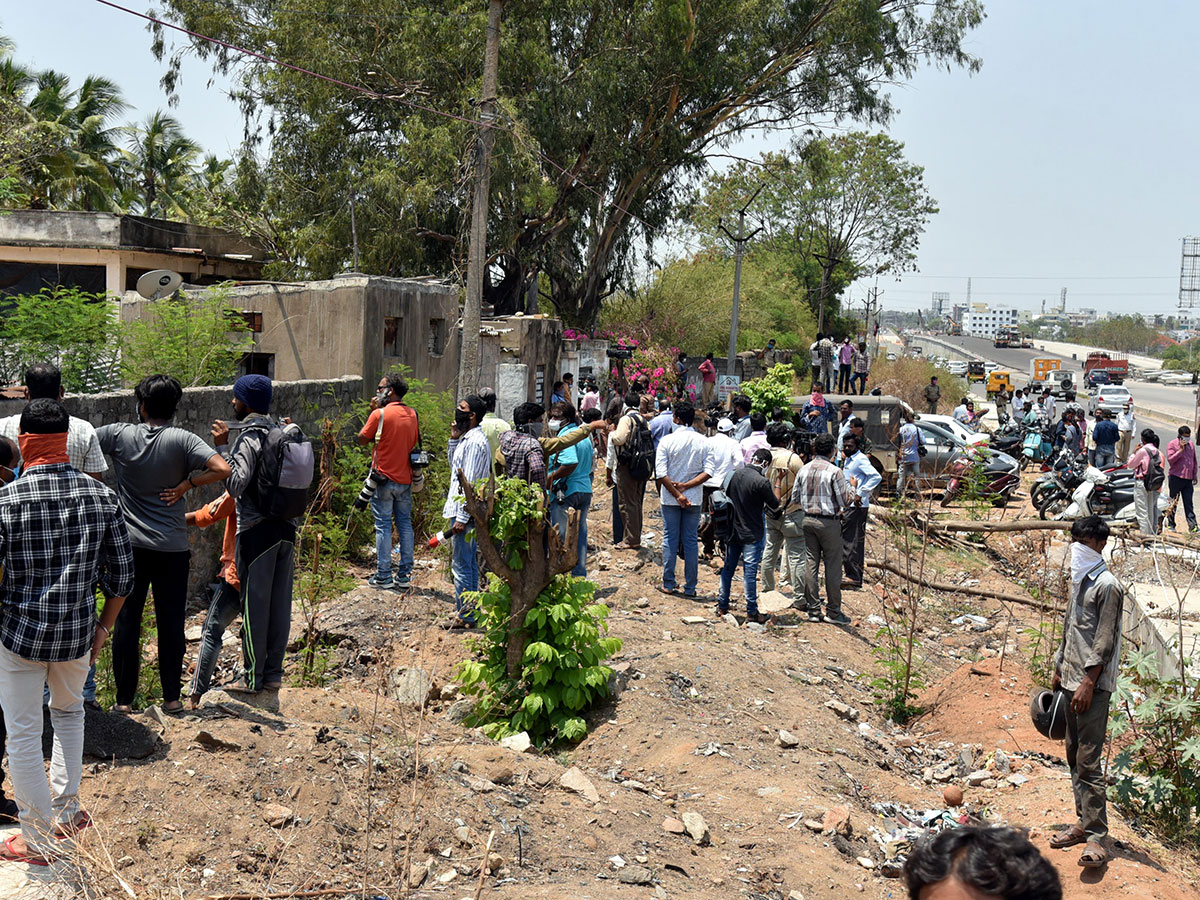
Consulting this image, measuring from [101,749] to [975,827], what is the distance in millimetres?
3887

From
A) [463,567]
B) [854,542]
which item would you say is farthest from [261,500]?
[854,542]

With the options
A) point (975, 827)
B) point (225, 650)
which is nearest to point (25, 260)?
point (225, 650)

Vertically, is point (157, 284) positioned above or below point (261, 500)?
above

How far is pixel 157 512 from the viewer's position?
5.06m

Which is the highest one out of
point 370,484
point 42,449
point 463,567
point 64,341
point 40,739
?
point 64,341

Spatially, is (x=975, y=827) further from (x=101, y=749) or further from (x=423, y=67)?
(x=423, y=67)

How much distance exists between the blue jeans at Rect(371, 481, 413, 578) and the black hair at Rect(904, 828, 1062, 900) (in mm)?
6996

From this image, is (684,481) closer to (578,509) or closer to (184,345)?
(578,509)

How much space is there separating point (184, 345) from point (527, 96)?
15.0m

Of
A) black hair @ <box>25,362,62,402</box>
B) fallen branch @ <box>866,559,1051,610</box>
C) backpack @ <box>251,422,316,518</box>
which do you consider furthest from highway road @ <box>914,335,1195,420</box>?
black hair @ <box>25,362,62,402</box>

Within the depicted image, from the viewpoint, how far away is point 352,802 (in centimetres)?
460

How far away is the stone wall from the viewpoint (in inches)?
287

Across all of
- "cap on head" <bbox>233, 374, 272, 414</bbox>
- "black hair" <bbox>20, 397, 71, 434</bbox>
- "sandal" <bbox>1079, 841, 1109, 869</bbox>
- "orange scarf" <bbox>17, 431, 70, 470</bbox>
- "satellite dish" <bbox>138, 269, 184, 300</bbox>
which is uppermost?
"satellite dish" <bbox>138, 269, 184, 300</bbox>

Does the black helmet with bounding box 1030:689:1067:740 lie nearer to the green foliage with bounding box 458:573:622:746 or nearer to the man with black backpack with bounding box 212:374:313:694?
the green foliage with bounding box 458:573:622:746
